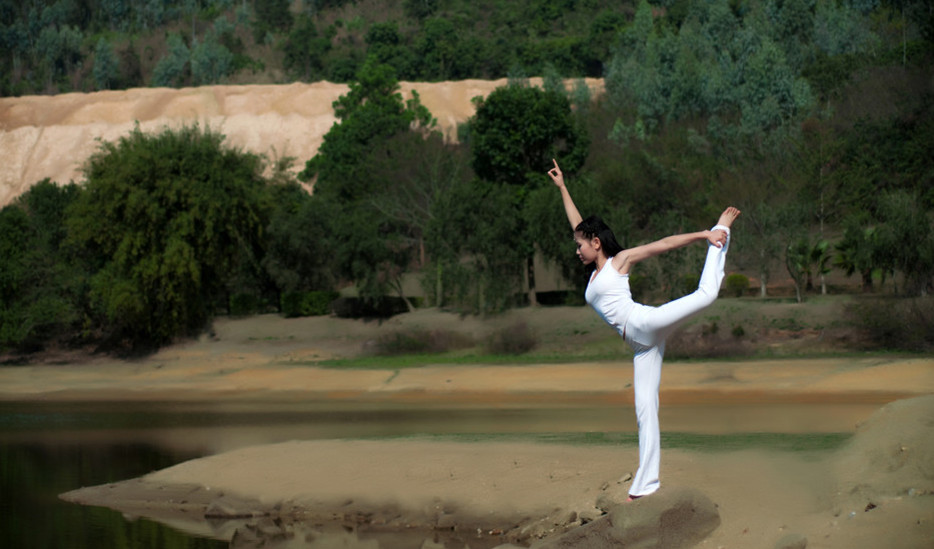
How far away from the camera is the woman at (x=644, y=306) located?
884cm

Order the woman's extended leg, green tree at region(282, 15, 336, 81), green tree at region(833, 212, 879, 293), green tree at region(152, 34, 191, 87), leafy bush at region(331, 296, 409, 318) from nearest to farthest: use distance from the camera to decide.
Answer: the woman's extended leg, green tree at region(833, 212, 879, 293), leafy bush at region(331, 296, 409, 318), green tree at region(282, 15, 336, 81), green tree at region(152, 34, 191, 87)

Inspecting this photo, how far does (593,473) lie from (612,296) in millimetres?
4968

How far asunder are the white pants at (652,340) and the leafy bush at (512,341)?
27.5 m

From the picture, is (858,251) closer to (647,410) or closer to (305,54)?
(647,410)

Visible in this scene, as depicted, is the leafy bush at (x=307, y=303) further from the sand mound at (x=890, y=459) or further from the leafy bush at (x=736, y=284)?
the sand mound at (x=890, y=459)

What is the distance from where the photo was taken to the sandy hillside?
9231 cm

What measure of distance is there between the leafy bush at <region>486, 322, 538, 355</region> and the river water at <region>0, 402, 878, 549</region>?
29.6ft

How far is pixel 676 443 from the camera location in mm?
15875

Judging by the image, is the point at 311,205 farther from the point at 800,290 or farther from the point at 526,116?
the point at 800,290

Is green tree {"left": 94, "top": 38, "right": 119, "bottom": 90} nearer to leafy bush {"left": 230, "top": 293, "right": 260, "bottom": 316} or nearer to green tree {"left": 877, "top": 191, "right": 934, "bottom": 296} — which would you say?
leafy bush {"left": 230, "top": 293, "right": 260, "bottom": 316}

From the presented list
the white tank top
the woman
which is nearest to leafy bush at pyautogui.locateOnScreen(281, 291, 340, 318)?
the woman

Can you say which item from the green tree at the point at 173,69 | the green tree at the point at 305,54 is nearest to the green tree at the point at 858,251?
the green tree at the point at 305,54

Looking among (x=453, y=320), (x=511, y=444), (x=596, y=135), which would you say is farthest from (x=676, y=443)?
(x=596, y=135)

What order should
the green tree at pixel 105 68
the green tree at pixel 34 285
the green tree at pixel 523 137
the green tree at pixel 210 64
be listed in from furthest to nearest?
the green tree at pixel 105 68 → the green tree at pixel 210 64 → the green tree at pixel 523 137 → the green tree at pixel 34 285
